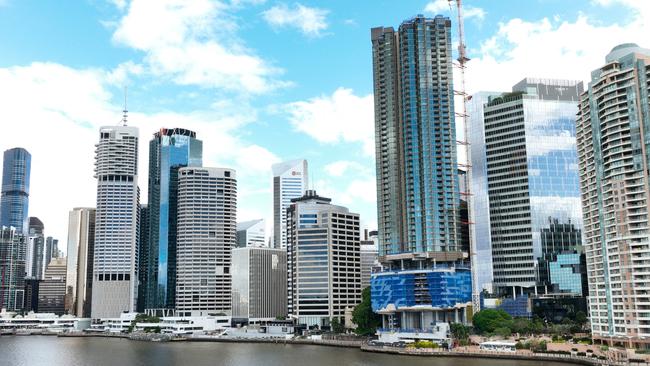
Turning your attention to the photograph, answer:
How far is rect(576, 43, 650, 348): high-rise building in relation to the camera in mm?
133125

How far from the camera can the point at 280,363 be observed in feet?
484

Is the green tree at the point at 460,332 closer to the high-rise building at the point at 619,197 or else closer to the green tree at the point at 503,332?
the green tree at the point at 503,332

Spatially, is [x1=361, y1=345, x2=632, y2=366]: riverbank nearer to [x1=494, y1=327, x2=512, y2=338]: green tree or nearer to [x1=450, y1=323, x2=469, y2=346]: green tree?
[x1=450, y1=323, x2=469, y2=346]: green tree

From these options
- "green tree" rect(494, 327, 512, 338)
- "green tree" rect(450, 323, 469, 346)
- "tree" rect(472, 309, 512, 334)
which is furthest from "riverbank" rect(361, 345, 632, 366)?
"tree" rect(472, 309, 512, 334)

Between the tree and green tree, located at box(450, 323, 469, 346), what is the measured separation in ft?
16.1

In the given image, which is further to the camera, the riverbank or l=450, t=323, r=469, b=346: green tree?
l=450, t=323, r=469, b=346: green tree

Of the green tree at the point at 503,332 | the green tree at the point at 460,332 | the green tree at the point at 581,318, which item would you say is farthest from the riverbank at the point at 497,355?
the green tree at the point at 581,318

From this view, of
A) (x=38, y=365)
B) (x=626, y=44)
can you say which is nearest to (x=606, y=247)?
(x=626, y=44)

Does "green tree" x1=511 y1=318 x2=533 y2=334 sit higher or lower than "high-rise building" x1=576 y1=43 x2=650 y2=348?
lower

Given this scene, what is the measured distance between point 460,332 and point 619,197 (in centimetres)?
6419

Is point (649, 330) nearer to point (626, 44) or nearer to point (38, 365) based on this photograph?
point (626, 44)

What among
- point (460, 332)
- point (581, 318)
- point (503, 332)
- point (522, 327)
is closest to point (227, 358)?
point (460, 332)

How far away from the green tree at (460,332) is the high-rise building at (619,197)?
129ft

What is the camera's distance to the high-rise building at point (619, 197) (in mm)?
133125
